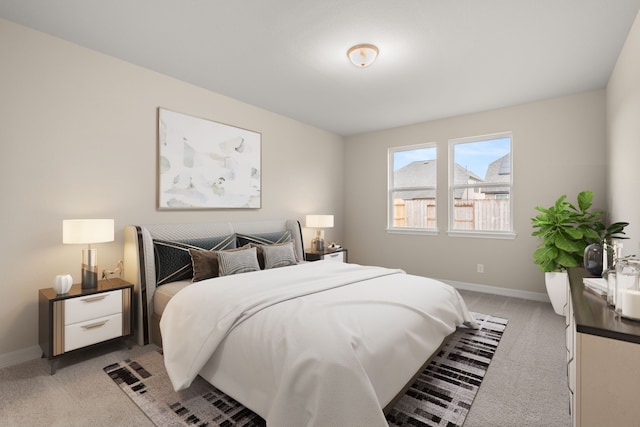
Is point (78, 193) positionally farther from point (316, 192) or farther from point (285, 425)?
point (316, 192)

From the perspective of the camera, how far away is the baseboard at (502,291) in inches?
163

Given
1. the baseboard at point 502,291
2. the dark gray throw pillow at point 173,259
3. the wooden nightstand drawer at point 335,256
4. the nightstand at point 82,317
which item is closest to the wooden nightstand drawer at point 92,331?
the nightstand at point 82,317

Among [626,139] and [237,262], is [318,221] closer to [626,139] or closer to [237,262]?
[237,262]

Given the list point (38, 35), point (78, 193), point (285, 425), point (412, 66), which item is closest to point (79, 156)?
point (78, 193)

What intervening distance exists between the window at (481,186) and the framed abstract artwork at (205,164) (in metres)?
2.95

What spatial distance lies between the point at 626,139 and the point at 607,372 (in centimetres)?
251

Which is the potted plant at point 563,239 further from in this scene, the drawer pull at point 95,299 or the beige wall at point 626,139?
the drawer pull at point 95,299

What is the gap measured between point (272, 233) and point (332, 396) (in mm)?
2890

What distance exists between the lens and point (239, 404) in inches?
76.4

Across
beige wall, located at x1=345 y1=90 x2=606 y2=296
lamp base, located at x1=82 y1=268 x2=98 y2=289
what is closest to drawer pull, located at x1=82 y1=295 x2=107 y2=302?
lamp base, located at x1=82 y1=268 x2=98 y2=289

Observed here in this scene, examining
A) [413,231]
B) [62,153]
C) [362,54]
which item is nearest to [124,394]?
[62,153]

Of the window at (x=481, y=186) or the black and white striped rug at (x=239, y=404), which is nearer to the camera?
the black and white striped rug at (x=239, y=404)

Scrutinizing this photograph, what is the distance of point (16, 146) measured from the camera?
2.46 m

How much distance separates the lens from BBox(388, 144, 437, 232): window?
5086 mm
